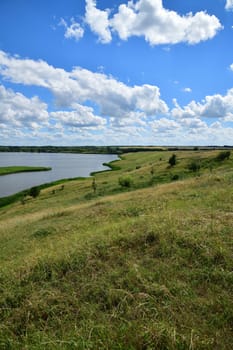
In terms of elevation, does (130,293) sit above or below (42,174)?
above

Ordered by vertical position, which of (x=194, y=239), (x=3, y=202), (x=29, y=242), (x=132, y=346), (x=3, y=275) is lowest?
(x=3, y=202)

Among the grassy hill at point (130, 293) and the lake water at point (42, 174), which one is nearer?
the grassy hill at point (130, 293)

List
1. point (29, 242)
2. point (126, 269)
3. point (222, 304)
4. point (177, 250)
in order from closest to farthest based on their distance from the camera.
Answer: point (222, 304), point (126, 269), point (177, 250), point (29, 242)

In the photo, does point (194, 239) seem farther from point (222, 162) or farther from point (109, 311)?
point (222, 162)

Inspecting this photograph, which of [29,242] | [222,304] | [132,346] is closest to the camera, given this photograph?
[132,346]

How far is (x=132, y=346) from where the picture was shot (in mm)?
3520

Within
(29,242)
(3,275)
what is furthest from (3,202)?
(3,275)

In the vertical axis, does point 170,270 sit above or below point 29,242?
above

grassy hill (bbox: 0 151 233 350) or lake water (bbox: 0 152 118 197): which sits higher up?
grassy hill (bbox: 0 151 233 350)

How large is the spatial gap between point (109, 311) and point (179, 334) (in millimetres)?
1255

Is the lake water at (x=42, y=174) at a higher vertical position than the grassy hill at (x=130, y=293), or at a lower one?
lower

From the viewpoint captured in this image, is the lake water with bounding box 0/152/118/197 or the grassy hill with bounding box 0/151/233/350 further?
the lake water with bounding box 0/152/118/197

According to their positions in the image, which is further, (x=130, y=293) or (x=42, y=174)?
(x=42, y=174)

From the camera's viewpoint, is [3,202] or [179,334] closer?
[179,334]
